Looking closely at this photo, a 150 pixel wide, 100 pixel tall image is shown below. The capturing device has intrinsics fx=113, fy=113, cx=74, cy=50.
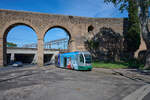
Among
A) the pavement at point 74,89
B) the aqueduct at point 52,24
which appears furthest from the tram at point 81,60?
the aqueduct at point 52,24

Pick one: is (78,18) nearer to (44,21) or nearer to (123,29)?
(44,21)

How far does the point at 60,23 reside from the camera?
1931cm

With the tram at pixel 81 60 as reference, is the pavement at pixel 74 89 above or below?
below

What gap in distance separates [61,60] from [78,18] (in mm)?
8802

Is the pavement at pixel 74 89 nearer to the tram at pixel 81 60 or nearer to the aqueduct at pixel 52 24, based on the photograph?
the tram at pixel 81 60

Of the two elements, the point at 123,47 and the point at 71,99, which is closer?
the point at 71,99

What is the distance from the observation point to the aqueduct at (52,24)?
17.3 metres

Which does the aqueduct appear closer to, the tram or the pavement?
the tram

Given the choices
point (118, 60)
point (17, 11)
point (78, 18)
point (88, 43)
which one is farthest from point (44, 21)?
point (118, 60)

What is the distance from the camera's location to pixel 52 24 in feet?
62.4

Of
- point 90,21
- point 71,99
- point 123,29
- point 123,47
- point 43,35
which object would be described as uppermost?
point 90,21

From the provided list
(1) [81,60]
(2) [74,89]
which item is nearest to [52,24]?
(1) [81,60]

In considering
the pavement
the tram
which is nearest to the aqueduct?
the tram

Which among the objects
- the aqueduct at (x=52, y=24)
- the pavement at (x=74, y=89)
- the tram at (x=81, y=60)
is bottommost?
the pavement at (x=74, y=89)
